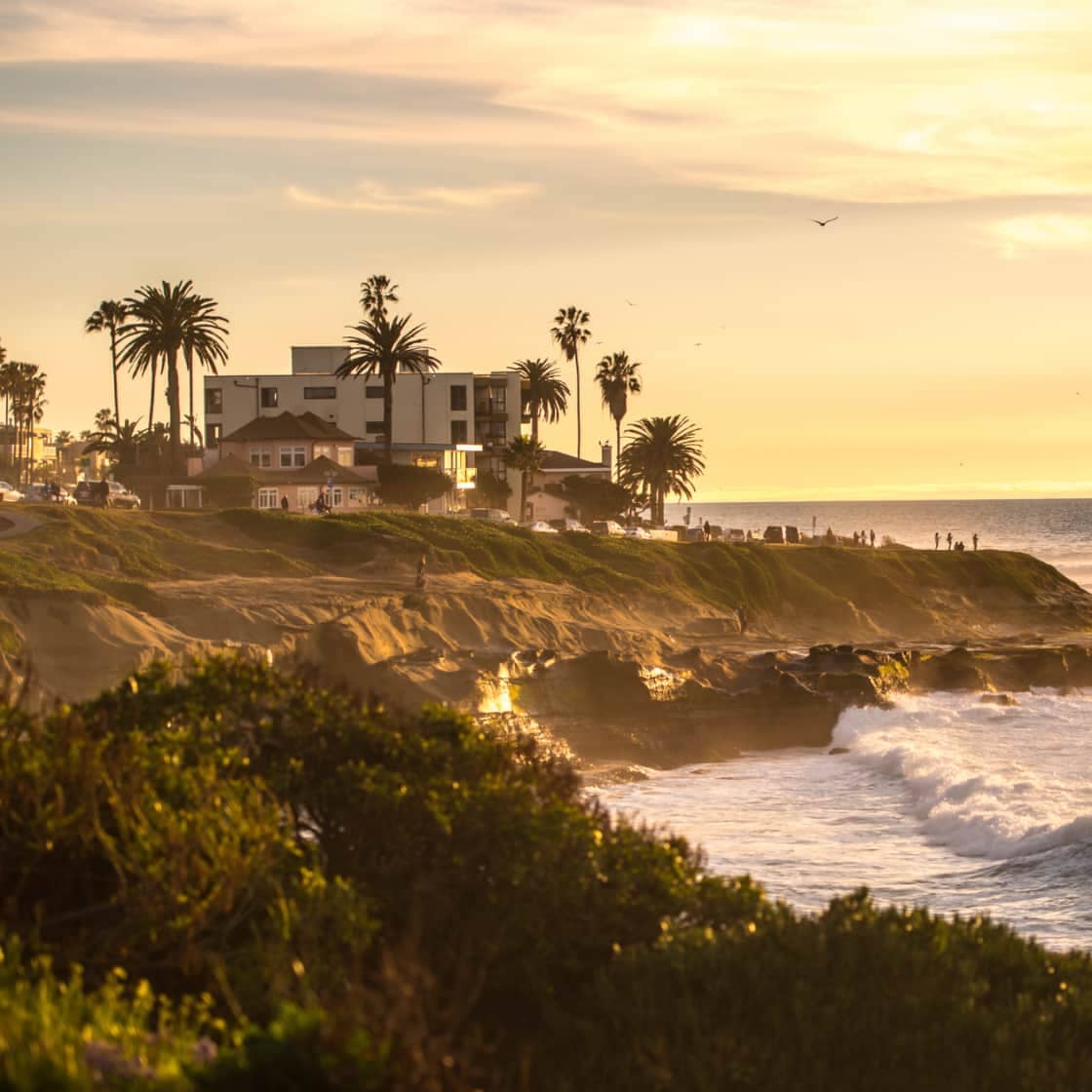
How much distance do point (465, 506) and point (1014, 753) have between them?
270 feet

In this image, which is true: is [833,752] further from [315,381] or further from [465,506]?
[315,381]

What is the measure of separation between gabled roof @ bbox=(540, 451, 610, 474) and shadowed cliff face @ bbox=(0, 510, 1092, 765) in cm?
5535

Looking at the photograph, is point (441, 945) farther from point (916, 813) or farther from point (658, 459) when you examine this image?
point (658, 459)

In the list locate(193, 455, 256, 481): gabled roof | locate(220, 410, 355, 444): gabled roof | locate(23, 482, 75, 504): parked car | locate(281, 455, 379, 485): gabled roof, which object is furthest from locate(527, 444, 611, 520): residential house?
locate(23, 482, 75, 504): parked car

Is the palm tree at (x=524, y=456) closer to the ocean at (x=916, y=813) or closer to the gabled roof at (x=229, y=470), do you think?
the gabled roof at (x=229, y=470)

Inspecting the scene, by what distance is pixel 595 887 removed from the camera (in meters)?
11.2

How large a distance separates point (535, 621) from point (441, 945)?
4195 centimetres

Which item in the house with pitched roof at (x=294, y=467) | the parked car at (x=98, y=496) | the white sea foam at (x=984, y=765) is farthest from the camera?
the house with pitched roof at (x=294, y=467)

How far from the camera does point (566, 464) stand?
13475 centimetres

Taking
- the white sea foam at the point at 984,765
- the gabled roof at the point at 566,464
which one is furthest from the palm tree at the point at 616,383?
the white sea foam at the point at 984,765

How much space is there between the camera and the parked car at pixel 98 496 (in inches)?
2731

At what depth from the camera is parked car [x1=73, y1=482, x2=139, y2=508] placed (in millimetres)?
69375

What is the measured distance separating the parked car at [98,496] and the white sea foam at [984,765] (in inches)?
1512

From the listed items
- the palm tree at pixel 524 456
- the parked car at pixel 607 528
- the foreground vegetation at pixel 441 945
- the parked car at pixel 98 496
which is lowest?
the foreground vegetation at pixel 441 945
